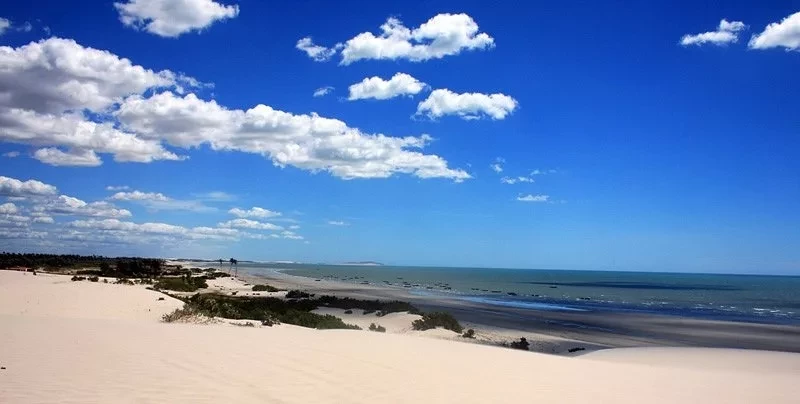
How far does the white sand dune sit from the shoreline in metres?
9.28

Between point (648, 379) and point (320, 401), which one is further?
point (648, 379)

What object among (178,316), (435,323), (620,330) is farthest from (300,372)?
(620,330)

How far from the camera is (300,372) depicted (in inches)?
438

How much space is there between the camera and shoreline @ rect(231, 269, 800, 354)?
91.9 feet

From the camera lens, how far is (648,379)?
1273 centimetres

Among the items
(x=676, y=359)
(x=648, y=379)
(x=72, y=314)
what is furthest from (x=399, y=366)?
(x=72, y=314)

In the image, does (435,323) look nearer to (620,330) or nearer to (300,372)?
(620,330)

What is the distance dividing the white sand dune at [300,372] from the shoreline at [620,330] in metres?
9.28

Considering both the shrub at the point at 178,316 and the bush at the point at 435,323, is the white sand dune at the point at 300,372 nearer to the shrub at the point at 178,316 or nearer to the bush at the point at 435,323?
the shrub at the point at 178,316

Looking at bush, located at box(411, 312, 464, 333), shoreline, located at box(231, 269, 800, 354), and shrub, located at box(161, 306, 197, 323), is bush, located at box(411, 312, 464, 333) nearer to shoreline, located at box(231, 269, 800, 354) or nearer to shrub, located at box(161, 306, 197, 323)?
shoreline, located at box(231, 269, 800, 354)

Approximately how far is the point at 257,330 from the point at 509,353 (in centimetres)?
834

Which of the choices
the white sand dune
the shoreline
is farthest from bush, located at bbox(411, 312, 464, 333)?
the white sand dune

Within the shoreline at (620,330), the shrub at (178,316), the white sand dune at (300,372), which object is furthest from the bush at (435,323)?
the shrub at (178,316)

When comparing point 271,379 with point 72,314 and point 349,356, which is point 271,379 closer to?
point 349,356
